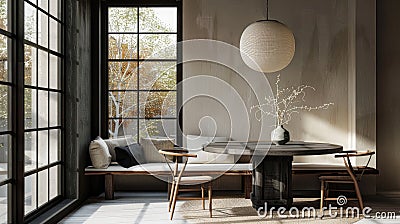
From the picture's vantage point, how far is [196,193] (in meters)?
8.31

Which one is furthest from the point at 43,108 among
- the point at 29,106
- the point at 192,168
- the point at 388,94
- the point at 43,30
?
the point at 388,94

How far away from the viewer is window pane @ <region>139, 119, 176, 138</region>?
8.69 m

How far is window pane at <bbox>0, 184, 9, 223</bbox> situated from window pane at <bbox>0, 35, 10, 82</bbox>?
3.09ft

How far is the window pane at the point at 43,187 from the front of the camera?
6.17 metres

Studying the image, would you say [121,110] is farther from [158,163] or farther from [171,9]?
[171,9]

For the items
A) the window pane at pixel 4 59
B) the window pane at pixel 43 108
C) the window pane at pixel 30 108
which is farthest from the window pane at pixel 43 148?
the window pane at pixel 4 59

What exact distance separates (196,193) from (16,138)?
3.70 metres

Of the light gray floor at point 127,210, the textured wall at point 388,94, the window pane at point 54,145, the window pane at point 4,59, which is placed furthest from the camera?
the textured wall at point 388,94

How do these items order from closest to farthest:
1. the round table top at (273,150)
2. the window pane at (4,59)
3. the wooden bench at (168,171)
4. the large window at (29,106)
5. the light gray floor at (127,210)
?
1. the window pane at (4,59)
2. the large window at (29,106)
3. the round table top at (273,150)
4. the light gray floor at (127,210)
5. the wooden bench at (168,171)

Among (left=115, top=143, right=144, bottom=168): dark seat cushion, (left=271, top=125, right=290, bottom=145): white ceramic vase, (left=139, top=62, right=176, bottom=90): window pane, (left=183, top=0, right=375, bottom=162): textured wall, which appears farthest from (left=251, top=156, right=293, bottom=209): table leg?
(left=139, top=62, right=176, bottom=90): window pane

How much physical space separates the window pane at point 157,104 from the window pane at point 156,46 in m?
0.57

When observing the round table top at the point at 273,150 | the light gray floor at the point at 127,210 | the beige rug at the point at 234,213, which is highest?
the round table top at the point at 273,150

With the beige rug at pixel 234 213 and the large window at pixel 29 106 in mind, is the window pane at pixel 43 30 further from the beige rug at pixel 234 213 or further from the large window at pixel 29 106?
the beige rug at pixel 234 213

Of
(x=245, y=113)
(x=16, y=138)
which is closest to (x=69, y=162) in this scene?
(x=16, y=138)
